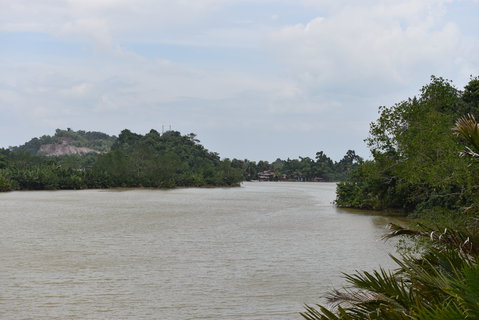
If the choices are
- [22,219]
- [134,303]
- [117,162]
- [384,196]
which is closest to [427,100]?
[384,196]

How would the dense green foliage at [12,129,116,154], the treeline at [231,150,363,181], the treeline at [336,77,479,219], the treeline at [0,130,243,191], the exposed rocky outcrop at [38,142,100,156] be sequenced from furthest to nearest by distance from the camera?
the dense green foliage at [12,129,116,154], the exposed rocky outcrop at [38,142,100,156], the treeline at [231,150,363,181], the treeline at [0,130,243,191], the treeline at [336,77,479,219]

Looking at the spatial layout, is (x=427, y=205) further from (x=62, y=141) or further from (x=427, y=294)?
(x=62, y=141)

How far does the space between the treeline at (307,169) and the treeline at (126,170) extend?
99.2ft

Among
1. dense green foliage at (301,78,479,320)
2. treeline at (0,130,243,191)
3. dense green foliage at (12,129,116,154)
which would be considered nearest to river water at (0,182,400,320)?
dense green foliage at (301,78,479,320)

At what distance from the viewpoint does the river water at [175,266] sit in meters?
10.1

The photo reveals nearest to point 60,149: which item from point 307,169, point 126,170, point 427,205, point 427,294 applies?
point 307,169

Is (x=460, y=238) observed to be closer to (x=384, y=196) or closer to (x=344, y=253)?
(x=344, y=253)

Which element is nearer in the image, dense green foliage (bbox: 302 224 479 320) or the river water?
dense green foliage (bbox: 302 224 479 320)

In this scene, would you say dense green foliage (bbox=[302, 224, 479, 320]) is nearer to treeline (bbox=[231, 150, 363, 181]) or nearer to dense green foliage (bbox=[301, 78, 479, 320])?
dense green foliage (bbox=[301, 78, 479, 320])

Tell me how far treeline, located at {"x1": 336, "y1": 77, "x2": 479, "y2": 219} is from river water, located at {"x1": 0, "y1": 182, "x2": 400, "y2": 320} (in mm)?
2908

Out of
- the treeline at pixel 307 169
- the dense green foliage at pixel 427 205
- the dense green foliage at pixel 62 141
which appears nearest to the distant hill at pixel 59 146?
the dense green foliage at pixel 62 141

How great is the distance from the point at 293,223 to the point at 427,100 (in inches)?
363

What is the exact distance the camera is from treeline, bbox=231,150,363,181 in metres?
143

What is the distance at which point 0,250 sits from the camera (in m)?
17.1
